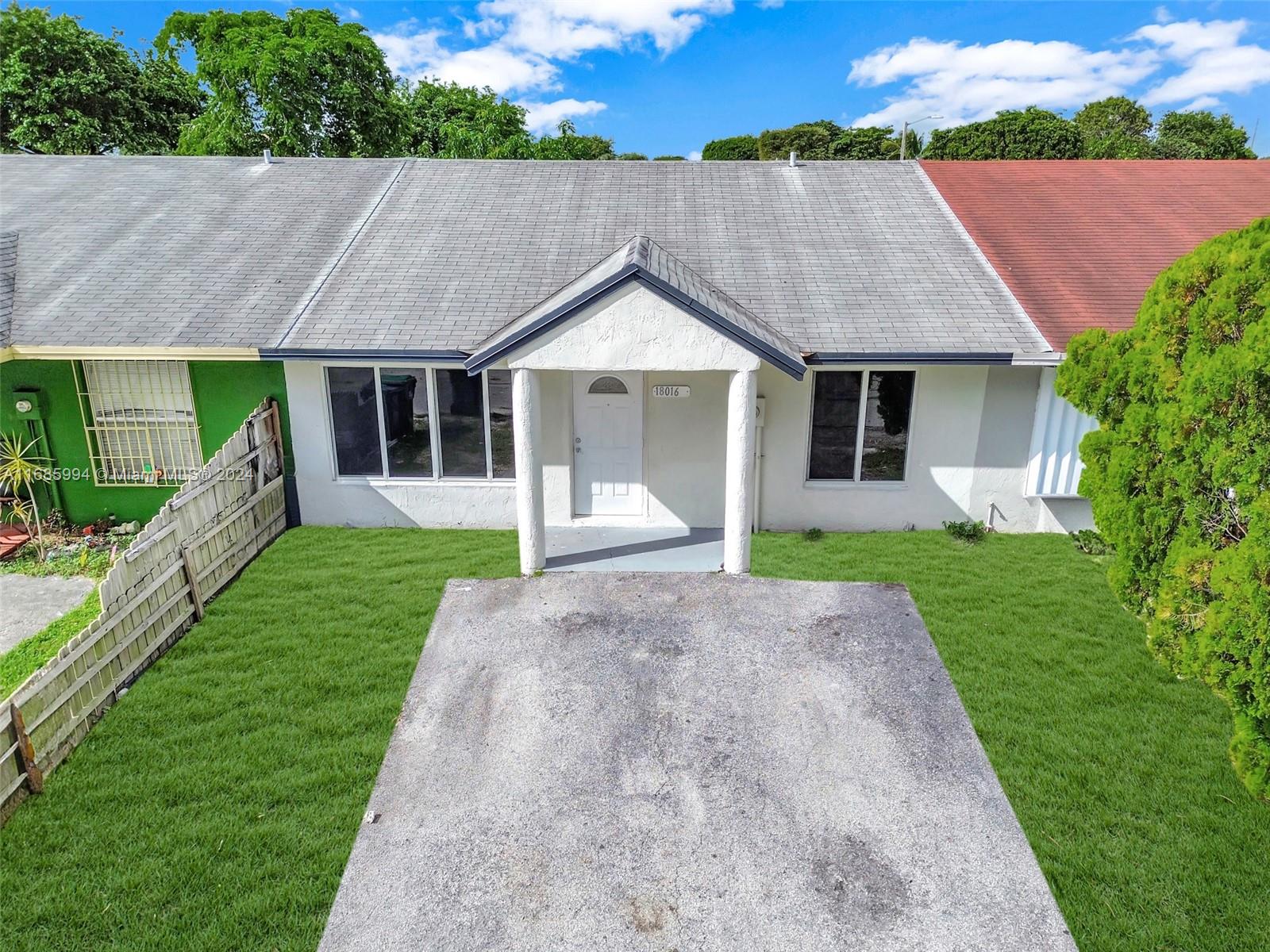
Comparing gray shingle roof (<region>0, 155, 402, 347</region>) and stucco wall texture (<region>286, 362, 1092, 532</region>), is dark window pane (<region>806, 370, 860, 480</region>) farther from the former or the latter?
gray shingle roof (<region>0, 155, 402, 347</region>)

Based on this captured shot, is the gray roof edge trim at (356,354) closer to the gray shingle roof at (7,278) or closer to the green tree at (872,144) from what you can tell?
the gray shingle roof at (7,278)

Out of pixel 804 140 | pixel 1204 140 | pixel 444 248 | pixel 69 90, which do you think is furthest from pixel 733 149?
pixel 444 248

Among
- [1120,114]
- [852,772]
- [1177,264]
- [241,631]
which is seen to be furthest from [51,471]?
[1120,114]

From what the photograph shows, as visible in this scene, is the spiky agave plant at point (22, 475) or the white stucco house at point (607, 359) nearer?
the white stucco house at point (607, 359)

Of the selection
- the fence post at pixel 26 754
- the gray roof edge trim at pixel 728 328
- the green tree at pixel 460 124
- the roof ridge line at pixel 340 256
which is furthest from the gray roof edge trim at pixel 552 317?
the green tree at pixel 460 124

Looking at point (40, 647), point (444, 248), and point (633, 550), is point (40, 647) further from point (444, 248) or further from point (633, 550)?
point (444, 248)

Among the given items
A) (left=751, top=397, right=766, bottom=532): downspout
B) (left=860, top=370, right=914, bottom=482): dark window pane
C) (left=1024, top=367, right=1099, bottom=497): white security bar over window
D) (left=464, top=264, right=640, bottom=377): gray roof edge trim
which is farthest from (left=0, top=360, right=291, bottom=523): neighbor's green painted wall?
(left=1024, top=367, right=1099, bottom=497): white security bar over window
